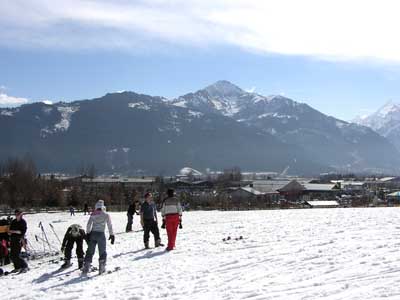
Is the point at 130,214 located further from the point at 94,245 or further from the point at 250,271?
the point at 250,271

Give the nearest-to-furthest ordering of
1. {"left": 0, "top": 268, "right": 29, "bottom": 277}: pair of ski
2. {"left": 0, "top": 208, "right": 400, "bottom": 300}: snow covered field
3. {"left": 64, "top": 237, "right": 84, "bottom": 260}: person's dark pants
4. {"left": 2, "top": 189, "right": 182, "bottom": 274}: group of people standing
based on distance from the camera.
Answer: {"left": 0, "top": 208, "right": 400, "bottom": 300}: snow covered field → {"left": 2, "top": 189, "right": 182, "bottom": 274}: group of people standing → {"left": 64, "top": 237, "right": 84, "bottom": 260}: person's dark pants → {"left": 0, "top": 268, "right": 29, "bottom": 277}: pair of ski

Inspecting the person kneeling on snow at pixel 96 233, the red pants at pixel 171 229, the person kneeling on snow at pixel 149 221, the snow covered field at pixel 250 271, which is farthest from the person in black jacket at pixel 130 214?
the person kneeling on snow at pixel 96 233

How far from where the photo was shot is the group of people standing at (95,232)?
51.2 ft

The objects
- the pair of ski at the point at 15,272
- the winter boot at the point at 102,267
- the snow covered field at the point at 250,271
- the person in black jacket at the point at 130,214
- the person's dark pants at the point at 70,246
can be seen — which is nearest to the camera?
the snow covered field at the point at 250,271

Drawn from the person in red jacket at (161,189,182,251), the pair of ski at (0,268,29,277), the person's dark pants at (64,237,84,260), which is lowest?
the pair of ski at (0,268,29,277)

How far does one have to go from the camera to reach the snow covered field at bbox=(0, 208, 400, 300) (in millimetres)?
11414

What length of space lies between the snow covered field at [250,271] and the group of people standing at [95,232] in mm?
497

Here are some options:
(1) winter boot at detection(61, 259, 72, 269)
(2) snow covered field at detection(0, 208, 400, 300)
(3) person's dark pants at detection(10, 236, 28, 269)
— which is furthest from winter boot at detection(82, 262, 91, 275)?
(3) person's dark pants at detection(10, 236, 28, 269)

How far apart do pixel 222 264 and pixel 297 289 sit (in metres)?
3.86

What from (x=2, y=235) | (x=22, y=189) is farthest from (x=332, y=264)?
(x=22, y=189)

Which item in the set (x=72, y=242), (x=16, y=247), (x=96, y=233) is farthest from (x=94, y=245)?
(x=16, y=247)

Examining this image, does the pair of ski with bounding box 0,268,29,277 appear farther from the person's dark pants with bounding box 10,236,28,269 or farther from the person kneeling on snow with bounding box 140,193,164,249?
the person kneeling on snow with bounding box 140,193,164,249

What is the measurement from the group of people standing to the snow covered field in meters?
0.50

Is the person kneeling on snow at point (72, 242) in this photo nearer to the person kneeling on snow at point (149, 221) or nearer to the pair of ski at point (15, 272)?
the pair of ski at point (15, 272)
